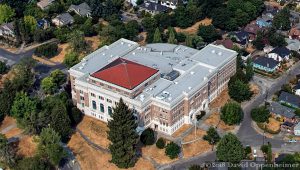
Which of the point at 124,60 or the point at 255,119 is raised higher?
the point at 124,60

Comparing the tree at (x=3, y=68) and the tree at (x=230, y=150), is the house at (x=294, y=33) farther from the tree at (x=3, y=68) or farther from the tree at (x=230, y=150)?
the tree at (x=3, y=68)

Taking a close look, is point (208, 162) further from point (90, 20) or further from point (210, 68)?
point (90, 20)

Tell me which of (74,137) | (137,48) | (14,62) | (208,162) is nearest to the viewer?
(208,162)

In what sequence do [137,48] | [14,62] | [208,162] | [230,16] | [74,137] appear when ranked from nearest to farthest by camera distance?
[208,162]
[74,137]
[137,48]
[14,62]
[230,16]

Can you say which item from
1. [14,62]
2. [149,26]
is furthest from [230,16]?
[14,62]

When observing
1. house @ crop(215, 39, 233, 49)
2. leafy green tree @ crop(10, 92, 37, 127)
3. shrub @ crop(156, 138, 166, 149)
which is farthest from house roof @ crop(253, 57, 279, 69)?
leafy green tree @ crop(10, 92, 37, 127)

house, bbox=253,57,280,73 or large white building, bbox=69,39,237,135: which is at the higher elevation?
large white building, bbox=69,39,237,135

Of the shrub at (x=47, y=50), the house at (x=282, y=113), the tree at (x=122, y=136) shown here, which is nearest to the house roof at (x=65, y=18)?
the shrub at (x=47, y=50)

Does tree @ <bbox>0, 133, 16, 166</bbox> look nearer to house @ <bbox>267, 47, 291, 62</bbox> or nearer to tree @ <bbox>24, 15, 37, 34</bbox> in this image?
tree @ <bbox>24, 15, 37, 34</bbox>

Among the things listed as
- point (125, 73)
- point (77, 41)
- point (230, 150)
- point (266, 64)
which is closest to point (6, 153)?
point (125, 73)
